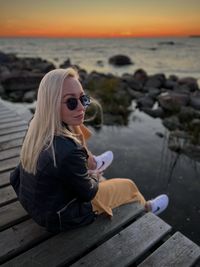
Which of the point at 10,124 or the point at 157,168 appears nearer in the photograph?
the point at 10,124

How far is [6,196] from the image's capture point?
10.5 feet

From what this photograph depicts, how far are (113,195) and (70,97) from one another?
51.0 inches

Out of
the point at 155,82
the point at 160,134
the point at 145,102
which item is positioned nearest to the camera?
the point at 160,134

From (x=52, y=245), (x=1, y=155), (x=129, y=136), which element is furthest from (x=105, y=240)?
(x=129, y=136)

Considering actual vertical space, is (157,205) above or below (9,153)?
below

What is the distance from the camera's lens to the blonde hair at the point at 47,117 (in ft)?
6.95

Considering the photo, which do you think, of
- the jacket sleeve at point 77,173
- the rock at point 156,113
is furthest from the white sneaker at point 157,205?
the rock at point 156,113

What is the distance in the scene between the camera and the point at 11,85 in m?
13.4

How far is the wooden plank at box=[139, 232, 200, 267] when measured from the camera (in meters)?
2.37

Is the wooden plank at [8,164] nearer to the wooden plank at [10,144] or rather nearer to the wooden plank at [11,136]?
the wooden plank at [10,144]

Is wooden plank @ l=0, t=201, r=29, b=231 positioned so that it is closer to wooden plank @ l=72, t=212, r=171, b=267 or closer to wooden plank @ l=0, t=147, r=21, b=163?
wooden plank @ l=72, t=212, r=171, b=267

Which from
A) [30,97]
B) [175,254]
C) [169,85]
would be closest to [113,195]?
[175,254]

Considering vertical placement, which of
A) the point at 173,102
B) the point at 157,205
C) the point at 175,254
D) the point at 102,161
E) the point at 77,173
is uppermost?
the point at 77,173

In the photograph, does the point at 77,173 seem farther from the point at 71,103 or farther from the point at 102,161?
the point at 102,161
